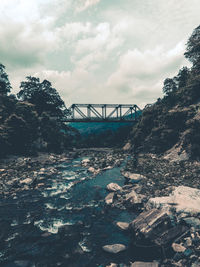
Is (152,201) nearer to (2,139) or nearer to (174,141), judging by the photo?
(174,141)

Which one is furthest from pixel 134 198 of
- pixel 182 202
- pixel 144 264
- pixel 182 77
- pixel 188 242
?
pixel 182 77

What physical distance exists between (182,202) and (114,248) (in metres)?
5.41

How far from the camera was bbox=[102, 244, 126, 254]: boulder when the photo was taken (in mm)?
9335

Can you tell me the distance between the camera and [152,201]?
41.0 ft

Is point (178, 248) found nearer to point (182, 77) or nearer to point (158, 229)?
point (158, 229)

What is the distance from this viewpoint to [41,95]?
56.2 metres

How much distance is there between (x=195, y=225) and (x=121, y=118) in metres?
58.3

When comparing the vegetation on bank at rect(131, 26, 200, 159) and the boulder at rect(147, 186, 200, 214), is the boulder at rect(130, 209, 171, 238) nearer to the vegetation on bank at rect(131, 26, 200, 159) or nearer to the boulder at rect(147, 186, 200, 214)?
the boulder at rect(147, 186, 200, 214)

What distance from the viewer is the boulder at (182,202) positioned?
10.9 metres

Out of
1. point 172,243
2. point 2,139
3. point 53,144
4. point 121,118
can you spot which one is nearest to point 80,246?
point 172,243

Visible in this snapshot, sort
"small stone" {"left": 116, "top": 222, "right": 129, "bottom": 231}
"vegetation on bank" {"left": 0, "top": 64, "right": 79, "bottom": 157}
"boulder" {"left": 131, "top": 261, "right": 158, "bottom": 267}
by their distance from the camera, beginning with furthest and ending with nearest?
"vegetation on bank" {"left": 0, "top": 64, "right": 79, "bottom": 157} < "small stone" {"left": 116, "top": 222, "right": 129, "bottom": 231} < "boulder" {"left": 131, "top": 261, "right": 158, "bottom": 267}

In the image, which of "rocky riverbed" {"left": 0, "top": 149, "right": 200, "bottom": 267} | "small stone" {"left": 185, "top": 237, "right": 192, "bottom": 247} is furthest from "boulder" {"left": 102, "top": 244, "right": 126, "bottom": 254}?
"small stone" {"left": 185, "top": 237, "right": 192, "bottom": 247}

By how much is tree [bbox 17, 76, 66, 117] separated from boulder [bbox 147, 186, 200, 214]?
49044mm

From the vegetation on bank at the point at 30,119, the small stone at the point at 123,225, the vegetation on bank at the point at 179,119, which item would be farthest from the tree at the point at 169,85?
the small stone at the point at 123,225
